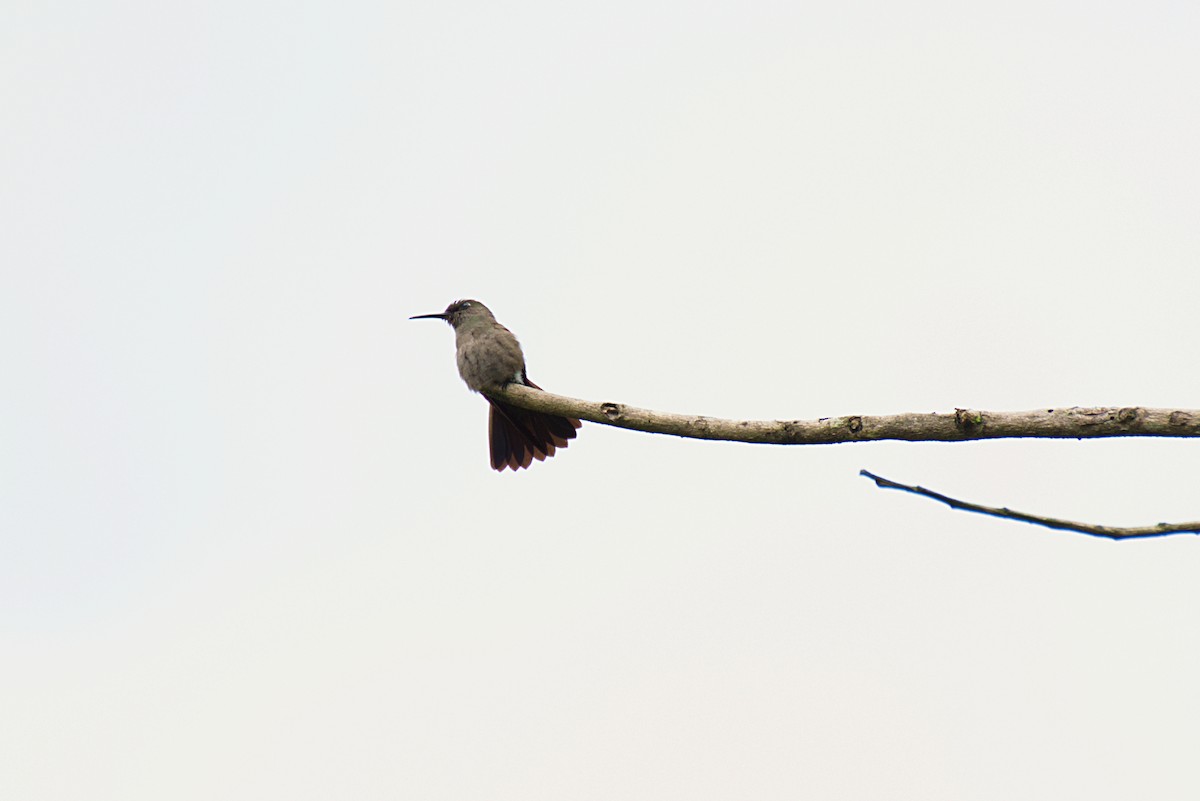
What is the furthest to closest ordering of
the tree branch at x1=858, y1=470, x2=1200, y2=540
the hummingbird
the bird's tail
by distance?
the bird's tail
the hummingbird
the tree branch at x1=858, y1=470, x2=1200, y2=540

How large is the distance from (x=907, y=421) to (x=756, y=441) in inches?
21.8

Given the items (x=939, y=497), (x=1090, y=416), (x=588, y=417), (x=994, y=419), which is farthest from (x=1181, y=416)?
(x=588, y=417)

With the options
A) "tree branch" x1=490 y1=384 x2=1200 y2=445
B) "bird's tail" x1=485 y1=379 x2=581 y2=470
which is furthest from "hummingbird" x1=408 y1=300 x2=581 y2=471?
"tree branch" x1=490 y1=384 x2=1200 y2=445

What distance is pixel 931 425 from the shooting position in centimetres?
415

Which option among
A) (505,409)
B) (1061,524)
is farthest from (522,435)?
(1061,524)

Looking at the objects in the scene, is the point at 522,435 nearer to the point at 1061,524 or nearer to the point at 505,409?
the point at 505,409

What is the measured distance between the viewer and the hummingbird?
6.75 meters

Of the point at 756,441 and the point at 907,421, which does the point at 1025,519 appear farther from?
the point at 756,441

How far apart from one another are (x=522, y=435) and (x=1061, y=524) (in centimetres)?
457

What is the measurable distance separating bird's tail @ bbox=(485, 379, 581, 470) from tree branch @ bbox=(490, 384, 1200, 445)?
6.99ft

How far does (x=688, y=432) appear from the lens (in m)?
4.64

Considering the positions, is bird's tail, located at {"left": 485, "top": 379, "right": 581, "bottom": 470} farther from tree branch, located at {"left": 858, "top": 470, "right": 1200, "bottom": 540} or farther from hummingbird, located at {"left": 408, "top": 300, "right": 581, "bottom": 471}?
tree branch, located at {"left": 858, "top": 470, "right": 1200, "bottom": 540}

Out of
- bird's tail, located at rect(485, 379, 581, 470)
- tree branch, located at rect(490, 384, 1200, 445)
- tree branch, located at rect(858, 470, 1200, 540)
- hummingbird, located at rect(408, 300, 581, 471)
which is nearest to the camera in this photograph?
tree branch, located at rect(858, 470, 1200, 540)

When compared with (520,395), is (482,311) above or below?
above
